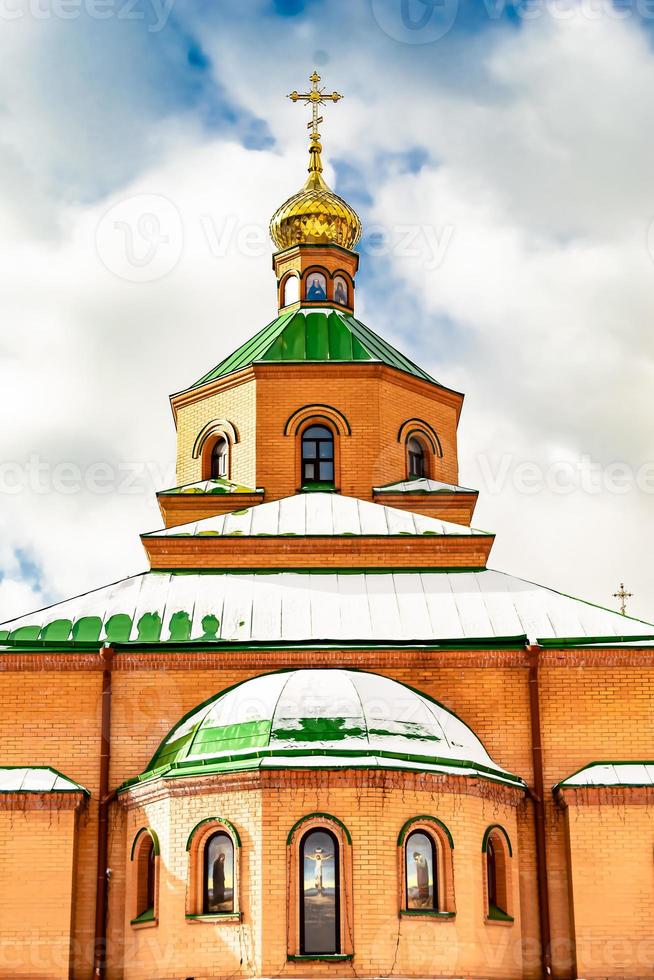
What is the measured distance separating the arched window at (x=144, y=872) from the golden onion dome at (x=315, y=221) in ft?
36.5

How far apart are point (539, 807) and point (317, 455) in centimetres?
659

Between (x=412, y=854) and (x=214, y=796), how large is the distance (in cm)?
199

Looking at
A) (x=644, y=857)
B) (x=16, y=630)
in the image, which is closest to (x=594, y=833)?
(x=644, y=857)

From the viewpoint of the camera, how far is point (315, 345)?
20.2 metres

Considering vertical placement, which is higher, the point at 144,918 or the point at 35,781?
the point at 35,781

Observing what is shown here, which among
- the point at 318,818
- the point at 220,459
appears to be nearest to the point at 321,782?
the point at 318,818

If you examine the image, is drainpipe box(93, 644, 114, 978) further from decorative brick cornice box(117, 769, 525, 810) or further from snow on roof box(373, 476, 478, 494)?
snow on roof box(373, 476, 478, 494)

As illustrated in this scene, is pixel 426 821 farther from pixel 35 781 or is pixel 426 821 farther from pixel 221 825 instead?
pixel 35 781

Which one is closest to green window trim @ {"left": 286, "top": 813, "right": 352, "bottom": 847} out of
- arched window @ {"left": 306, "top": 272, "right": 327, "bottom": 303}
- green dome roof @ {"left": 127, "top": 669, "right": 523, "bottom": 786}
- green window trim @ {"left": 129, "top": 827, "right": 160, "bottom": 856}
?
green dome roof @ {"left": 127, "top": 669, "right": 523, "bottom": 786}

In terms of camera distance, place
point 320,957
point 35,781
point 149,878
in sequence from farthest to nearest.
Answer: point 35,781 → point 149,878 → point 320,957

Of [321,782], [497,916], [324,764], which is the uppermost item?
[324,764]

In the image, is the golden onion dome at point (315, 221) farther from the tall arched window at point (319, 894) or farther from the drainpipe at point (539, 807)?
the tall arched window at point (319, 894)

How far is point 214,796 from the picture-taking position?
13.2 metres

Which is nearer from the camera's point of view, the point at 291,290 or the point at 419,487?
the point at 419,487
